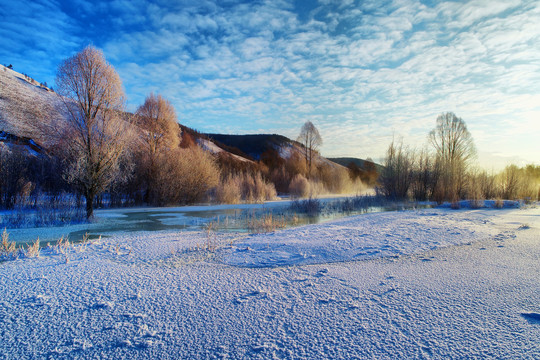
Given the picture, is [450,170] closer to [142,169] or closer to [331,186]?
[331,186]

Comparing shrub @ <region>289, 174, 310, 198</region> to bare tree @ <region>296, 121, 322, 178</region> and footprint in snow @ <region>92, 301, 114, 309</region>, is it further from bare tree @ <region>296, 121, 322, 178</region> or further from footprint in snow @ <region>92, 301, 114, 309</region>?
footprint in snow @ <region>92, 301, 114, 309</region>

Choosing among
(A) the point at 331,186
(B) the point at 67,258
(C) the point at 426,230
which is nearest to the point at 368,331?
(B) the point at 67,258

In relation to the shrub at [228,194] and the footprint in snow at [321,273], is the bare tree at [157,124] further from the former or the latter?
the footprint in snow at [321,273]

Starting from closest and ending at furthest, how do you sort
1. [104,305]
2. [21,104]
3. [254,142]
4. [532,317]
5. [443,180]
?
[532,317]
[104,305]
[443,180]
[21,104]
[254,142]

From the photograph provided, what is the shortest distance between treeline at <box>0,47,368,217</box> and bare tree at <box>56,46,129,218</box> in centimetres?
4

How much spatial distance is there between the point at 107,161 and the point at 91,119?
6.43 ft

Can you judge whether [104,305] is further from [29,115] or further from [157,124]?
[29,115]

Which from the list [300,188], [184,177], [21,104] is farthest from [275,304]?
[21,104]

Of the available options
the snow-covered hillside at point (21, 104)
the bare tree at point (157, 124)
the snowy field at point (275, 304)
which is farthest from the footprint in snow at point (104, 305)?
the snow-covered hillside at point (21, 104)

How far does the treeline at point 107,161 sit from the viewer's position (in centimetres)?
1184

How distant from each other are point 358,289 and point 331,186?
3041cm

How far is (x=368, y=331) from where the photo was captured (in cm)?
245

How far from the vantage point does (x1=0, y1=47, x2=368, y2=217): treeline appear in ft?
38.9

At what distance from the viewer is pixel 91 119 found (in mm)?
11953
